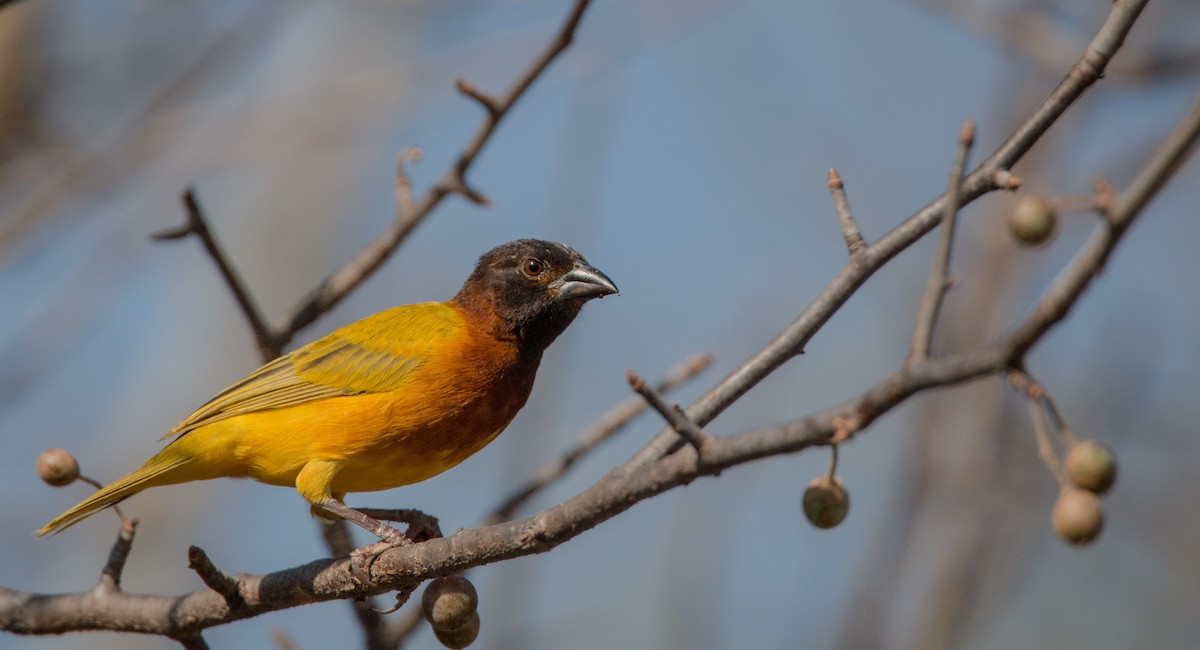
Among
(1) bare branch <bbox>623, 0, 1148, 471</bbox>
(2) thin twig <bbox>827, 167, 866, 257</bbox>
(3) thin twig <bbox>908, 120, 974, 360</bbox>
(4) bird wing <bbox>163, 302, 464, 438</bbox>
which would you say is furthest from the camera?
(4) bird wing <bbox>163, 302, 464, 438</bbox>

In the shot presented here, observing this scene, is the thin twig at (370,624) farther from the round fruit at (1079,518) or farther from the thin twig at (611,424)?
the round fruit at (1079,518)

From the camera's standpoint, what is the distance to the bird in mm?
4609

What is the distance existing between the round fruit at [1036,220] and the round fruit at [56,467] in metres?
2.83

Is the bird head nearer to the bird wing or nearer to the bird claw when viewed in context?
the bird wing

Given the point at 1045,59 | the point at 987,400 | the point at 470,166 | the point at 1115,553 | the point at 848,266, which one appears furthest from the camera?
the point at 1115,553

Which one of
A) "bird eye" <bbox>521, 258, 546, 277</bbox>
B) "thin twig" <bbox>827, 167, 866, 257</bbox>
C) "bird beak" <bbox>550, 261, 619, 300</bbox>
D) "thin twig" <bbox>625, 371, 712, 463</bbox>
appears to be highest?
"bird eye" <bbox>521, 258, 546, 277</bbox>

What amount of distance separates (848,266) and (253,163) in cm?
598

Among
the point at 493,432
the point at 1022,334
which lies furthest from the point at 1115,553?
the point at 1022,334

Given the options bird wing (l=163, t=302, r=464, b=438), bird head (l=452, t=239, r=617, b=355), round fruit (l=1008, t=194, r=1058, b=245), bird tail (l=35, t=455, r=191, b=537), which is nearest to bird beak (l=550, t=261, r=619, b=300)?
bird head (l=452, t=239, r=617, b=355)

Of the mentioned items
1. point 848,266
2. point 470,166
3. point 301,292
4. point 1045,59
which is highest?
point 301,292

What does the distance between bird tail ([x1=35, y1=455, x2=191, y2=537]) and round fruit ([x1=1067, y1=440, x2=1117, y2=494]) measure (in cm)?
336

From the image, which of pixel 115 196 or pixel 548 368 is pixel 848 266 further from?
pixel 115 196

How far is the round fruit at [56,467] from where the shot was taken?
11.8ft

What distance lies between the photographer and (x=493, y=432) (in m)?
4.90
